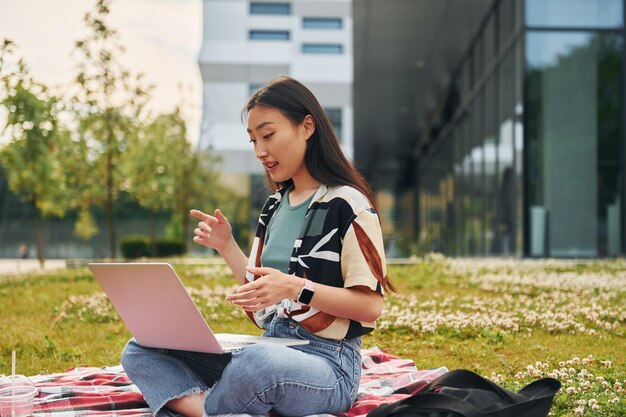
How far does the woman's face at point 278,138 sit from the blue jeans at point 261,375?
2.31 ft

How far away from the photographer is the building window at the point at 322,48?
39.5 meters

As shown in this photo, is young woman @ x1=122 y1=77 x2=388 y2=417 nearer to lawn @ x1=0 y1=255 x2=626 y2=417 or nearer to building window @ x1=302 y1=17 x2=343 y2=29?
lawn @ x1=0 y1=255 x2=626 y2=417

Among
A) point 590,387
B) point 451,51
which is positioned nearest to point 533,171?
point 451,51

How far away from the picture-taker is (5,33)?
10430mm

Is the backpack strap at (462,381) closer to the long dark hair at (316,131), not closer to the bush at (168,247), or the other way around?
the long dark hair at (316,131)

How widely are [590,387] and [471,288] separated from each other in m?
5.33

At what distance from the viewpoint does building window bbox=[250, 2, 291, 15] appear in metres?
39.1

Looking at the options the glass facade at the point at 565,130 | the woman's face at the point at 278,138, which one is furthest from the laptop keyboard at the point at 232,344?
the glass facade at the point at 565,130

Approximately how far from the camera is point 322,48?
4022cm

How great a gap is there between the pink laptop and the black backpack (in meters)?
0.59

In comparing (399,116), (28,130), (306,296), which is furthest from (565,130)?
(399,116)

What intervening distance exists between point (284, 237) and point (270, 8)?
38310 mm

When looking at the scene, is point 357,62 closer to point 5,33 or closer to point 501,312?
point 5,33

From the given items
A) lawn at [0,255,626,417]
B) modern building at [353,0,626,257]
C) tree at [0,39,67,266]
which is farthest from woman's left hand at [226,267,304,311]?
tree at [0,39,67,266]
